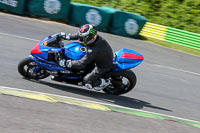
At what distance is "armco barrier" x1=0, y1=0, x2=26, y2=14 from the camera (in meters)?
17.2

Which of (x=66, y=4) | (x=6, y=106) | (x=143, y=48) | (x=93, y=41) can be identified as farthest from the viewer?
(x=66, y=4)

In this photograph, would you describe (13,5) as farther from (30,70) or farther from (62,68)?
(62,68)

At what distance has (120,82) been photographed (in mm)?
8430

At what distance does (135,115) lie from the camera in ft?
23.8

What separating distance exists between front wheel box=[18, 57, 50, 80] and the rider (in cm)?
61

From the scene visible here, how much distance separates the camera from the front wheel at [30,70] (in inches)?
316

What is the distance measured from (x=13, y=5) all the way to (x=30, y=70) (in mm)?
9918

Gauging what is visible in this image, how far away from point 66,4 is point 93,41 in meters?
10.5

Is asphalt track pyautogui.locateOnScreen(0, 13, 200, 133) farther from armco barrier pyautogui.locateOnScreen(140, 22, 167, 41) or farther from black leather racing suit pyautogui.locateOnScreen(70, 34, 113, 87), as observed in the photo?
armco barrier pyautogui.locateOnScreen(140, 22, 167, 41)

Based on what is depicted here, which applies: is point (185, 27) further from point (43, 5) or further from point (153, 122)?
point (153, 122)

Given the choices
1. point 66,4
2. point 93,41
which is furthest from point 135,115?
point 66,4

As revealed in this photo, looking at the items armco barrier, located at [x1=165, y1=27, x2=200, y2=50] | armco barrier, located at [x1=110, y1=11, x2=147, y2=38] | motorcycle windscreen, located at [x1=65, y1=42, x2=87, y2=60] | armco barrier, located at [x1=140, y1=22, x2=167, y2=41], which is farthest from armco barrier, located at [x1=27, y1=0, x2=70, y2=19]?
motorcycle windscreen, located at [x1=65, y1=42, x2=87, y2=60]

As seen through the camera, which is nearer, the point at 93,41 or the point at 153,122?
the point at 153,122

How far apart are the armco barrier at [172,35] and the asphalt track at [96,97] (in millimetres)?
2872
